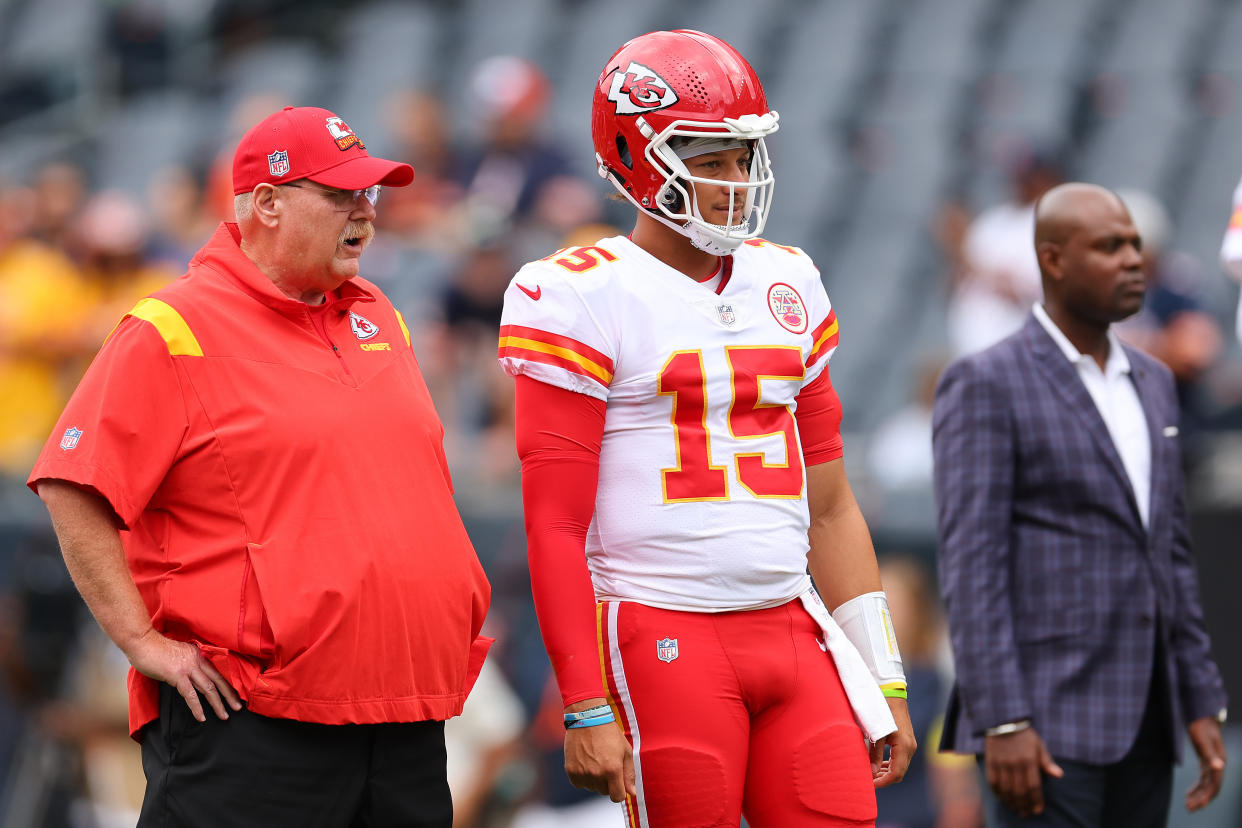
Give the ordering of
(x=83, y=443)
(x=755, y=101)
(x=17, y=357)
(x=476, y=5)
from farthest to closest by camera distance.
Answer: (x=476, y=5) < (x=17, y=357) < (x=755, y=101) < (x=83, y=443)

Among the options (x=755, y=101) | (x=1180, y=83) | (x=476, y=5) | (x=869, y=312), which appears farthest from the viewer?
(x=476, y=5)

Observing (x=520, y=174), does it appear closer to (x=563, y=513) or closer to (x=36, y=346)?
(x=36, y=346)

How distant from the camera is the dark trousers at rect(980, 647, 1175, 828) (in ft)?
12.6

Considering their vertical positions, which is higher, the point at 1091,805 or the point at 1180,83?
the point at 1180,83

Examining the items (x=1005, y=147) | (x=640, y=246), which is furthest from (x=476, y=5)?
(x=640, y=246)

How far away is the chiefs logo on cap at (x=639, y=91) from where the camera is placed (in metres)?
3.25

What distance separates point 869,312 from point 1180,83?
252cm

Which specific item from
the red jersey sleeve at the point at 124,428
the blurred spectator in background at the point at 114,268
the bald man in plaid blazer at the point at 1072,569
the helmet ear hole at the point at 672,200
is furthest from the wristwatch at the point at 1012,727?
the blurred spectator in background at the point at 114,268

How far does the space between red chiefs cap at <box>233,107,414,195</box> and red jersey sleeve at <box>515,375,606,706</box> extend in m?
0.52

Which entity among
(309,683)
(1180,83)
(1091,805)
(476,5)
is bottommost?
(1091,805)

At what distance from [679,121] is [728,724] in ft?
3.71

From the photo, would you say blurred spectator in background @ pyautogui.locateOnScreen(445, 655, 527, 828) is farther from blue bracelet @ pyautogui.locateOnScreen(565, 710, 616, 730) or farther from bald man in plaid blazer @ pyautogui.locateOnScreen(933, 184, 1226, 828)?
blue bracelet @ pyautogui.locateOnScreen(565, 710, 616, 730)

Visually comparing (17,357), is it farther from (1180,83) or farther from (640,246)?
(1180,83)

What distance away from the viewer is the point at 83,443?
3061 millimetres
